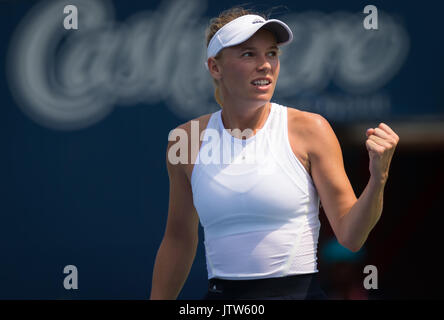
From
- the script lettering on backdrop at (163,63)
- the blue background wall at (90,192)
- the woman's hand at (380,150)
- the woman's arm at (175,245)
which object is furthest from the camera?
the blue background wall at (90,192)

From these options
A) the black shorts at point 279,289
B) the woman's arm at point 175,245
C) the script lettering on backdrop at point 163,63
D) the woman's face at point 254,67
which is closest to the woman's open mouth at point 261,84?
the woman's face at point 254,67

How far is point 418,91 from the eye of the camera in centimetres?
489

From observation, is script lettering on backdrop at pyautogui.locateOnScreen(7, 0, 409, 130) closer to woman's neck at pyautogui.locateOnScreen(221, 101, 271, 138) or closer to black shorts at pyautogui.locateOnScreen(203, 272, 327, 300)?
woman's neck at pyautogui.locateOnScreen(221, 101, 271, 138)

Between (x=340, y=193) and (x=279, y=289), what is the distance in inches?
15.9

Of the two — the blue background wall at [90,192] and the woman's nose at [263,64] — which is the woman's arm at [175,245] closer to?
the woman's nose at [263,64]

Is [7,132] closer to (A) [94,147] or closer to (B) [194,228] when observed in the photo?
(A) [94,147]

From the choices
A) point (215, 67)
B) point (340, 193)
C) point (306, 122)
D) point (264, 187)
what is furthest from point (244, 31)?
point (340, 193)

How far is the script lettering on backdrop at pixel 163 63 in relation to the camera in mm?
4934

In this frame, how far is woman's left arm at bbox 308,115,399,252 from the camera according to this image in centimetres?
208

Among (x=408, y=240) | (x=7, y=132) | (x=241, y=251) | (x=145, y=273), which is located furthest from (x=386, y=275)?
(x=7, y=132)

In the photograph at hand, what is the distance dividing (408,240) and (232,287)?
2916 millimetres

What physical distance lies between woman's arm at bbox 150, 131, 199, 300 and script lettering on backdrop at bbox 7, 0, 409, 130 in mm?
2451

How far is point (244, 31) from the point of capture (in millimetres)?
2389

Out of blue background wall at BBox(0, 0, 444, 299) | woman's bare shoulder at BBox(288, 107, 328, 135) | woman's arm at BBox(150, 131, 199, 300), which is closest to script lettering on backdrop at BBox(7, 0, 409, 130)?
blue background wall at BBox(0, 0, 444, 299)
